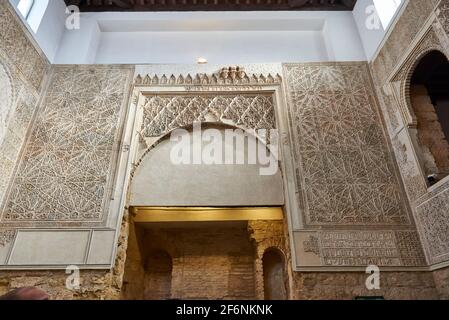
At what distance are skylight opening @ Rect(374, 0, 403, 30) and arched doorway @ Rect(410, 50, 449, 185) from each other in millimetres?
970

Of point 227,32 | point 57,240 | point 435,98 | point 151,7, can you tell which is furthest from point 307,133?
point 151,7

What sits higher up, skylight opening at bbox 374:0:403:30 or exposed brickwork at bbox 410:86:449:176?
skylight opening at bbox 374:0:403:30

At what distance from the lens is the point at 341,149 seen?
4.36m

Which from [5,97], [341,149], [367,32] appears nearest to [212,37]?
[367,32]

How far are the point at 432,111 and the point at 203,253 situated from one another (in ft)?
17.3

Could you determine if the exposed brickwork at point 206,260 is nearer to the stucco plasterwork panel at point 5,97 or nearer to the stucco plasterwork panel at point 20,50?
the stucco plasterwork panel at point 5,97

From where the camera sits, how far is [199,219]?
607 cm

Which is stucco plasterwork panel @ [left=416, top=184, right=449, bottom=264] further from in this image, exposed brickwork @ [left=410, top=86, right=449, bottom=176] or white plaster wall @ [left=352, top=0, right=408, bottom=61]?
white plaster wall @ [left=352, top=0, right=408, bottom=61]

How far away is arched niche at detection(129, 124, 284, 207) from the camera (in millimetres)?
4227

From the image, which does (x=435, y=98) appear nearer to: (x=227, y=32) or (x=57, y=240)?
(x=227, y=32)

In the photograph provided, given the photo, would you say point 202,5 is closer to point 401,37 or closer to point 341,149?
point 401,37

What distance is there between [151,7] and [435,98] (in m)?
5.75

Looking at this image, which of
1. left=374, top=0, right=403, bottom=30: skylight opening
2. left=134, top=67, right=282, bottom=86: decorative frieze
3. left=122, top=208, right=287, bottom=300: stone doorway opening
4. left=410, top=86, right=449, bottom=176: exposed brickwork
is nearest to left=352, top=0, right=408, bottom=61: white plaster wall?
left=374, top=0, right=403, bottom=30: skylight opening
